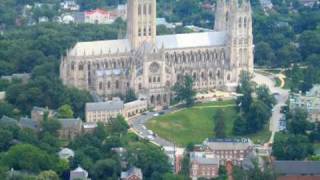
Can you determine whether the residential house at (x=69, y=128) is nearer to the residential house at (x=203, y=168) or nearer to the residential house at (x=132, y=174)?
the residential house at (x=132, y=174)

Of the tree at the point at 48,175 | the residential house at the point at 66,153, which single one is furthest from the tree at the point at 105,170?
the tree at the point at 48,175

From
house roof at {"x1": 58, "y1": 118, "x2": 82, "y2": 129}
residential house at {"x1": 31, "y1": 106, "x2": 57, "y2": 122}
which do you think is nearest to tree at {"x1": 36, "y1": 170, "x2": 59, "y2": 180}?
house roof at {"x1": 58, "y1": 118, "x2": 82, "y2": 129}

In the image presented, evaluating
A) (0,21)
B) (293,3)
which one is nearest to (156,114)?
(0,21)

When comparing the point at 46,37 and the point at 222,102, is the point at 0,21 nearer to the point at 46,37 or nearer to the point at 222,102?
the point at 46,37

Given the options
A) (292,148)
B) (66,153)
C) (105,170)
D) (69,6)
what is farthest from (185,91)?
(69,6)

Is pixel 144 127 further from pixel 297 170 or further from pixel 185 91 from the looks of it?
pixel 297 170

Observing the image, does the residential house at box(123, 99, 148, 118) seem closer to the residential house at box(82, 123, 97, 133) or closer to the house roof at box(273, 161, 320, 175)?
the residential house at box(82, 123, 97, 133)
